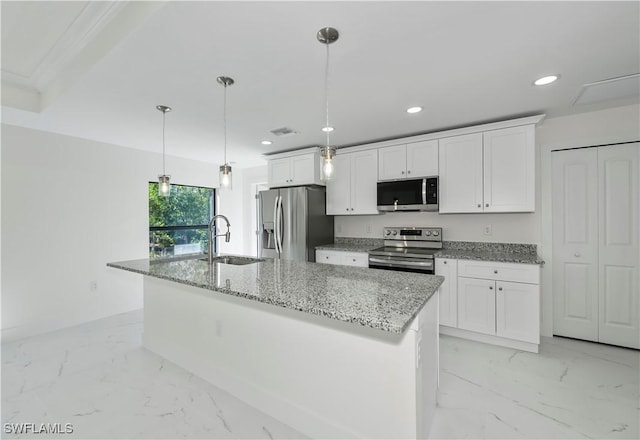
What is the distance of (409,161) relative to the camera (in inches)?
136

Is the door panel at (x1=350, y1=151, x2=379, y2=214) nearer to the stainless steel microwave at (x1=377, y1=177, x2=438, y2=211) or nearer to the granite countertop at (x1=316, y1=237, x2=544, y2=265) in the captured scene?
the stainless steel microwave at (x1=377, y1=177, x2=438, y2=211)

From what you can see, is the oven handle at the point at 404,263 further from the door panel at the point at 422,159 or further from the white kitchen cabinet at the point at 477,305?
the door panel at the point at 422,159

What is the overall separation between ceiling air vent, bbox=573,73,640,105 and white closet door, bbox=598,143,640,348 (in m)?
0.58

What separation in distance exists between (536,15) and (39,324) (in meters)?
5.12

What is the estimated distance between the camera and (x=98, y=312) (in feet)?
12.1

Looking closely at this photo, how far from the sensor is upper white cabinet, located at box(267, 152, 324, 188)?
3.97 metres

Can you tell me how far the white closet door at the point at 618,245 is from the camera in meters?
2.72

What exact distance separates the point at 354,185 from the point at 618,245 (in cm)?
277

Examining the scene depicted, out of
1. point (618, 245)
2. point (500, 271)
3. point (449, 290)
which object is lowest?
point (449, 290)

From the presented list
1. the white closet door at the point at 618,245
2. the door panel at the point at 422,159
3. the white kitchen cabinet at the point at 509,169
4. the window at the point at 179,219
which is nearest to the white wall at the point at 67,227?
the window at the point at 179,219

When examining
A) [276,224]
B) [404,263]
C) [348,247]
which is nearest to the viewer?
[404,263]

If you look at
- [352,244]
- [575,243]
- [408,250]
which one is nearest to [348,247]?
[352,244]

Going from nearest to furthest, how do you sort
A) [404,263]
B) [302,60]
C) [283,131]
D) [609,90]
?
[302,60] → [609,90] → [404,263] → [283,131]

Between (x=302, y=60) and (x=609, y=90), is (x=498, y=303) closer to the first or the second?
(x=609, y=90)
